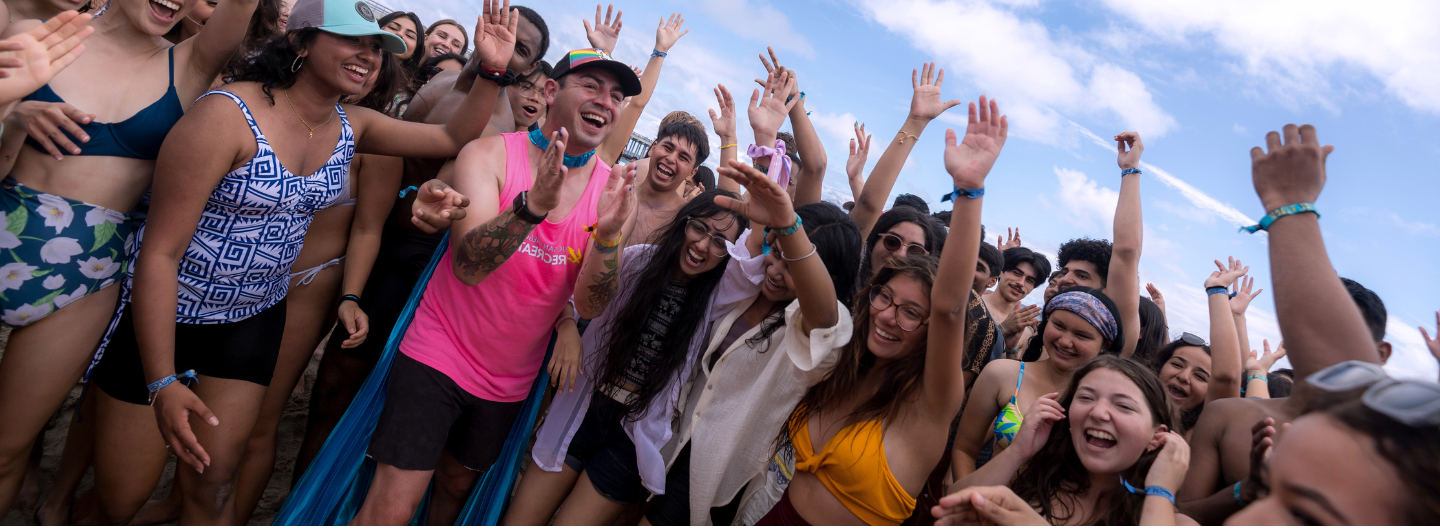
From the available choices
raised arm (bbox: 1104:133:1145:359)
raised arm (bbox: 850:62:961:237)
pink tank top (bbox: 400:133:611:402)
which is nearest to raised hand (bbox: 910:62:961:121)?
raised arm (bbox: 850:62:961:237)

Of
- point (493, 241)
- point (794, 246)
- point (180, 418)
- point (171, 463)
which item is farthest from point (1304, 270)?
point (171, 463)

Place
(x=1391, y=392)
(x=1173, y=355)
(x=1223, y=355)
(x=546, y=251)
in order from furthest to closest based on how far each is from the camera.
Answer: (x=1173, y=355) < (x=1223, y=355) < (x=546, y=251) < (x=1391, y=392)

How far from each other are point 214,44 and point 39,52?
0.59m

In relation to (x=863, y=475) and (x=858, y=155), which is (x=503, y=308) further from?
(x=858, y=155)

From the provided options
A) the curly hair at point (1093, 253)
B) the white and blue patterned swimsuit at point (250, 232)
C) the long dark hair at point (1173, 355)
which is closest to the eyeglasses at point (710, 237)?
the white and blue patterned swimsuit at point (250, 232)

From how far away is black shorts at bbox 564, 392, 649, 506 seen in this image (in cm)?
262

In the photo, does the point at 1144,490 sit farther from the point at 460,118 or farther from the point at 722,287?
the point at 460,118

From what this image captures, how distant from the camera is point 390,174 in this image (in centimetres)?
285

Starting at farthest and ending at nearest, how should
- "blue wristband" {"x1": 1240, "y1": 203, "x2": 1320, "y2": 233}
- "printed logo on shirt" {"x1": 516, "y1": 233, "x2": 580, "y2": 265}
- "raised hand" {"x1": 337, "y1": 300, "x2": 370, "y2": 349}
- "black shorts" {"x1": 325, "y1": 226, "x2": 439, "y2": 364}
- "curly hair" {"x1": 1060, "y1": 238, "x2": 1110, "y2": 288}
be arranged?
"curly hair" {"x1": 1060, "y1": 238, "x2": 1110, "y2": 288}
"black shorts" {"x1": 325, "y1": 226, "x2": 439, "y2": 364}
"raised hand" {"x1": 337, "y1": 300, "x2": 370, "y2": 349}
"printed logo on shirt" {"x1": 516, "y1": 233, "x2": 580, "y2": 265}
"blue wristband" {"x1": 1240, "y1": 203, "x2": 1320, "y2": 233}

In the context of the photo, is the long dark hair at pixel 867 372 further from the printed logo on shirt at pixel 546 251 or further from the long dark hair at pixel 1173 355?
the long dark hair at pixel 1173 355

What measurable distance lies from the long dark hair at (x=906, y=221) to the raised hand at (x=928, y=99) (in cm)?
70

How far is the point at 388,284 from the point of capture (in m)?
2.97

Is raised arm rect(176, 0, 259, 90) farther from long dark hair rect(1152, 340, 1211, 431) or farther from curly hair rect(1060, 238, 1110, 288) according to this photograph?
curly hair rect(1060, 238, 1110, 288)

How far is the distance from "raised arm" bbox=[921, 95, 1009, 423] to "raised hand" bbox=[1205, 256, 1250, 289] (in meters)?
1.98
